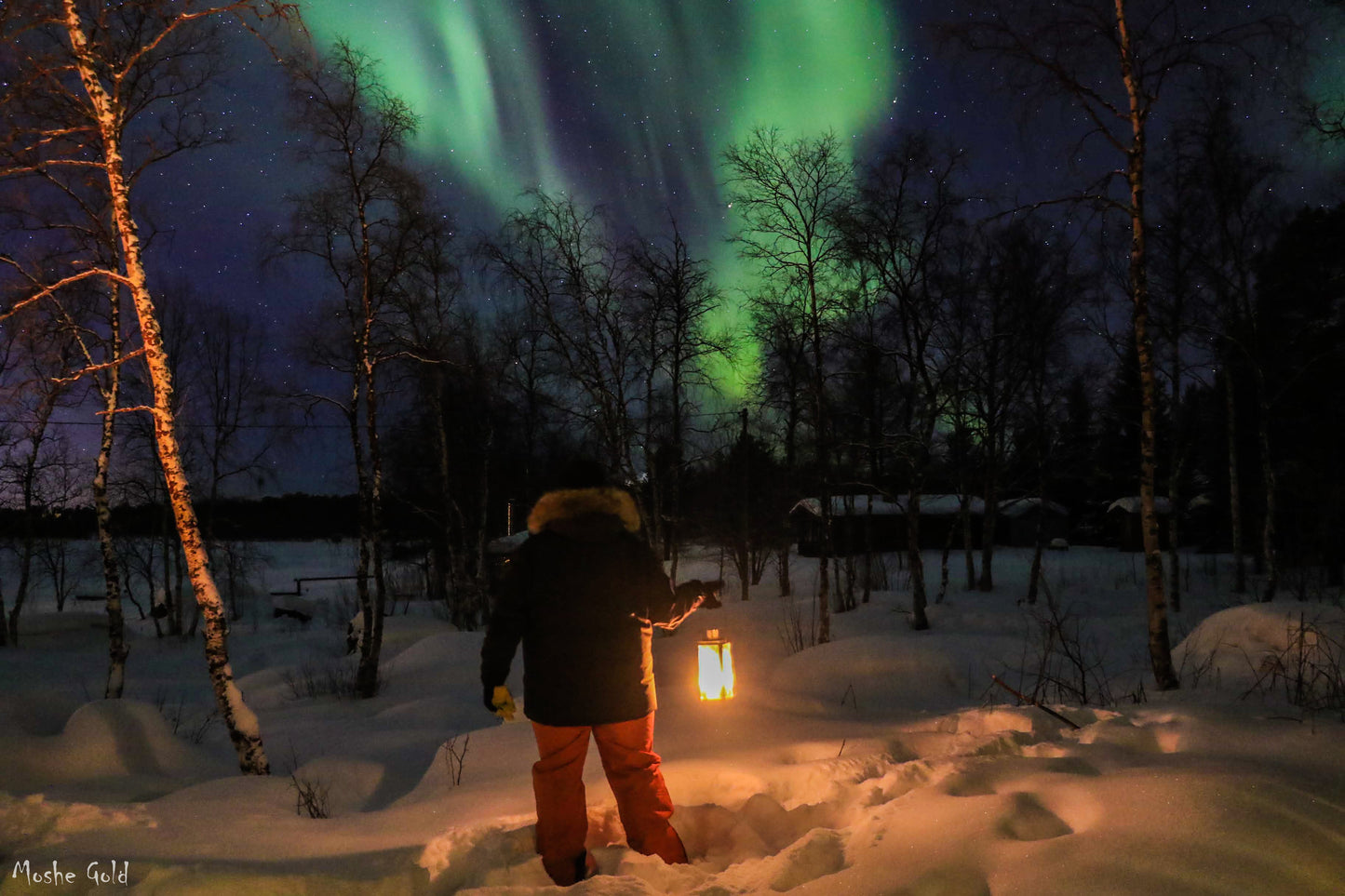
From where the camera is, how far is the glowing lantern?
4.53 metres

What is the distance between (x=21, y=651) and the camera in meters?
21.8

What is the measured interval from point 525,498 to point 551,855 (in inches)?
881

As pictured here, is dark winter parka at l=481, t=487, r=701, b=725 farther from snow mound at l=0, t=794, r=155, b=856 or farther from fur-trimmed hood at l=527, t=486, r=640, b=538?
snow mound at l=0, t=794, r=155, b=856

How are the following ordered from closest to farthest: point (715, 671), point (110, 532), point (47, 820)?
point (47, 820), point (715, 671), point (110, 532)

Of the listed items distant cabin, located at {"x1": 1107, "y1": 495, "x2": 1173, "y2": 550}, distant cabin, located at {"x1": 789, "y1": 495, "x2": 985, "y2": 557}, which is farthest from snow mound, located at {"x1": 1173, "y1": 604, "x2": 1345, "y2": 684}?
distant cabin, located at {"x1": 1107, "y1": 495, "x2": 1173, "y2": 550}

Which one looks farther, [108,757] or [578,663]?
[108,757]

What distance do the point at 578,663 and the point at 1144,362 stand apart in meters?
7.20

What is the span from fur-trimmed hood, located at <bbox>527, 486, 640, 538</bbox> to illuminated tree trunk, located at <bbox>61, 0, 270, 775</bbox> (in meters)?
5.19

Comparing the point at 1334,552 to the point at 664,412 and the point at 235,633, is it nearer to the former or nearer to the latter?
the point at 664,412

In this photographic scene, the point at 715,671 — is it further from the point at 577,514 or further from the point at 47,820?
the point at 47,820

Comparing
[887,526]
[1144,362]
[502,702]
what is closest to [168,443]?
[502,702]

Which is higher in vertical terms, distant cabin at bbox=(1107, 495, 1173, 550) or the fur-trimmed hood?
the fur-trimmed hood

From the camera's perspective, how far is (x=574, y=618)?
3584mm

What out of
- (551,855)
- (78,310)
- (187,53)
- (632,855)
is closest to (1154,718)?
(632,855)
